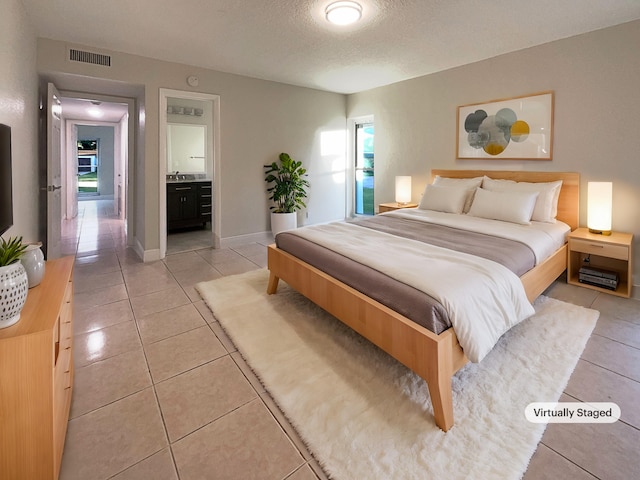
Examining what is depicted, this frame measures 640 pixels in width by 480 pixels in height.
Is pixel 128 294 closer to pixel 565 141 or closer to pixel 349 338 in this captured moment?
pixel 349 338

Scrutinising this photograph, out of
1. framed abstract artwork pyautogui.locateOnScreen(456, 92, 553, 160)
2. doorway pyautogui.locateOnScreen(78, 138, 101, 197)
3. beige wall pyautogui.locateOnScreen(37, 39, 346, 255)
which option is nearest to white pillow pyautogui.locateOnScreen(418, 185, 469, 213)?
framed abstract artwork pyautogui.locateOnScreen(456, 92, 553, 160)

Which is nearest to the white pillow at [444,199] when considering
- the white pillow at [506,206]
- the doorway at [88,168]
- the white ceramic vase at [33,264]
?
the white pillow at [506,206]

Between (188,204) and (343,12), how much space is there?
4.33 metres

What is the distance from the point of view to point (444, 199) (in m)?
3.98

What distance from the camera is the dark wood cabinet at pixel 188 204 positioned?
577cm

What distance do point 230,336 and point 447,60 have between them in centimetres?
398

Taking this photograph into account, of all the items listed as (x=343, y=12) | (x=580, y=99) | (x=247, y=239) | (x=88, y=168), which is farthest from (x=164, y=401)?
(x=88, y=168)

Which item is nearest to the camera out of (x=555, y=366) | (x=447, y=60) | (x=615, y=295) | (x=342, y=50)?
(x=555, y=366)

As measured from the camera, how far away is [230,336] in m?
2.39

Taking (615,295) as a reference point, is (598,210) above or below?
above

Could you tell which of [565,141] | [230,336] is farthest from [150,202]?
[565,141]

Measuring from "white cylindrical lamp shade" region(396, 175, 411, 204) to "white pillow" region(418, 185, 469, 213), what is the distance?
2.37ft

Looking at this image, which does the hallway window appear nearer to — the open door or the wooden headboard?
the open door

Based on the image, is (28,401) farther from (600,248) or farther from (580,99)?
(580,99)
